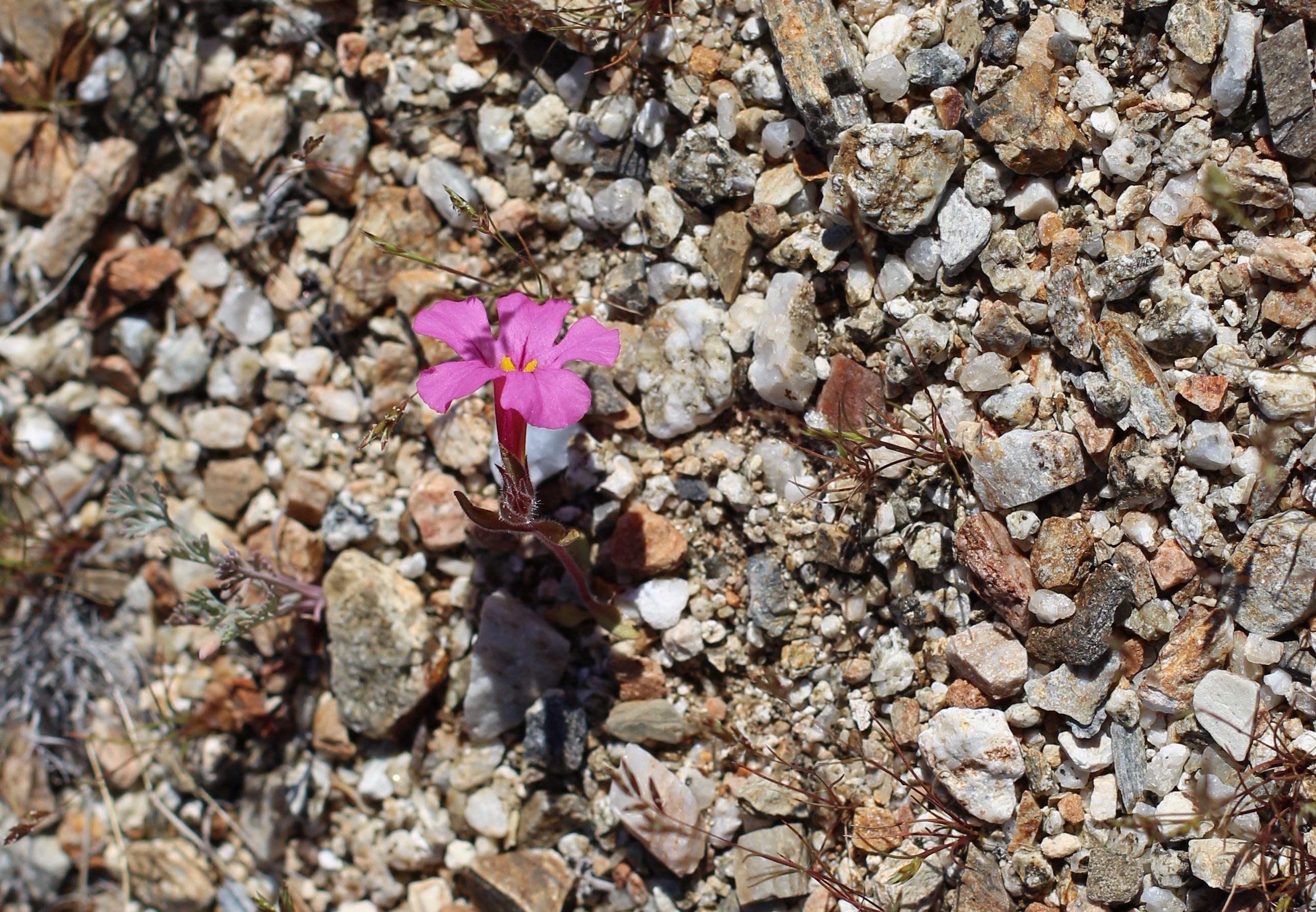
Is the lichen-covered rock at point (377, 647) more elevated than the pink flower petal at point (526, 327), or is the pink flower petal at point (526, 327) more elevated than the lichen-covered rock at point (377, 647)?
the pink flower petal at point (526, 327)

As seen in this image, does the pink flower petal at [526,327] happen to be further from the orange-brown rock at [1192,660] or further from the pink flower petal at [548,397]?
the orange-brown rock at [1192,660]

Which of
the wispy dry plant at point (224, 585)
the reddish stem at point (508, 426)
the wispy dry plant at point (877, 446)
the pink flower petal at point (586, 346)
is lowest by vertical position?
the wispy dry plant at point (224, 585)

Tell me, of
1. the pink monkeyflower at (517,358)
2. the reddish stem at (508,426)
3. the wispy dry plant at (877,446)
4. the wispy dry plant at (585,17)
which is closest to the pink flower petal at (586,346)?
the pink monkeyflower at (517,358)

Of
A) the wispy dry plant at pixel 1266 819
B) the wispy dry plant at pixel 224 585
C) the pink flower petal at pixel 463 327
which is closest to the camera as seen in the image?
the wispy dry plant at pixel 1266 819

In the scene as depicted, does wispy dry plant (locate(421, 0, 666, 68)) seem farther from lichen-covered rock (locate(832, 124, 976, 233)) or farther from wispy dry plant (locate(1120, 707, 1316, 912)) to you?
wispy dry plant (locate(1120, 707, 1316, 912))

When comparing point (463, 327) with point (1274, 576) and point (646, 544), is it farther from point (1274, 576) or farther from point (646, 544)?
point (1274, 576)

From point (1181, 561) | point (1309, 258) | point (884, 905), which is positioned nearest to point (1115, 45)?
point (1309, 258)

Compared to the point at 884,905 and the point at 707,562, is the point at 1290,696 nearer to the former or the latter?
the point at 884,905
